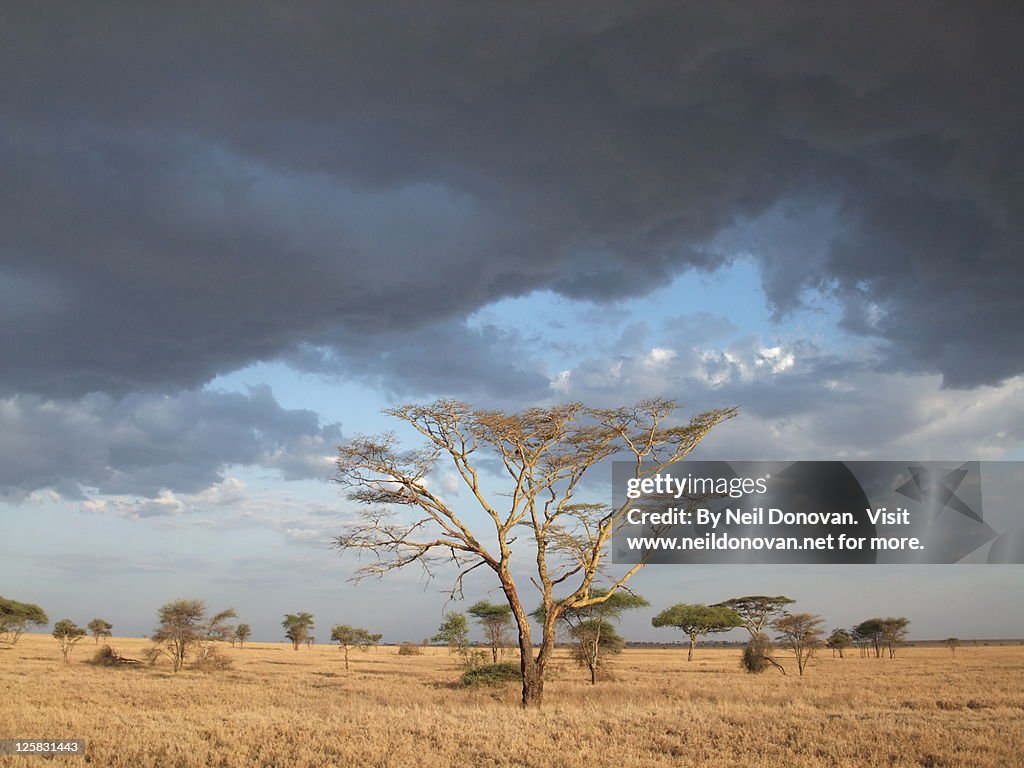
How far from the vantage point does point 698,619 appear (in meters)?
69.4

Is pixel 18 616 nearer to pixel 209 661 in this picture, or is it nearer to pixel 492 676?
pixel 209 661

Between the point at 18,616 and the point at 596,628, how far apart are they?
54.8 meters

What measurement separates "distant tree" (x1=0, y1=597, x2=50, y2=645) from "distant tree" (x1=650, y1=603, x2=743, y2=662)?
57714mm

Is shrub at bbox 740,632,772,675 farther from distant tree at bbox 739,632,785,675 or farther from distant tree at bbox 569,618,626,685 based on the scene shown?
distant tree at bbox 569,618,626,685

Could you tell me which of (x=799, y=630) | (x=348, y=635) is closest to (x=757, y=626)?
(x=799, y=630)

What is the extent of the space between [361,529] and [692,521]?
1252 centimetres

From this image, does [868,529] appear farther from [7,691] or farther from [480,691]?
Answer: [7,691]

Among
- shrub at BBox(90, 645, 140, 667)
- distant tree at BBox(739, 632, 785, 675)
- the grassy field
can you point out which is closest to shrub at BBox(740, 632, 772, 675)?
distant tree at BBox(739, 632, 785, 675)

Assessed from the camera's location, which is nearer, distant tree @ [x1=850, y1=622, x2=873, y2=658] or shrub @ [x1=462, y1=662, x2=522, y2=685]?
shrub @ [x1=462, y1=662, x2=522, y2=685]

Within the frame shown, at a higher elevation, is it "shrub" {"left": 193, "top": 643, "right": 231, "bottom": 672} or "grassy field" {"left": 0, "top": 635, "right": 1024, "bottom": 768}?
"grassy field" {"left": 0, "top": 635, "right": 1024, "bottom": 768}

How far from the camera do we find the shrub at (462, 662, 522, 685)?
109 ft

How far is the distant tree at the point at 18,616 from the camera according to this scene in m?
65.8

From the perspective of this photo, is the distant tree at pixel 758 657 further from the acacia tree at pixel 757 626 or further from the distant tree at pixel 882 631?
the distant tree at pixel 882 631

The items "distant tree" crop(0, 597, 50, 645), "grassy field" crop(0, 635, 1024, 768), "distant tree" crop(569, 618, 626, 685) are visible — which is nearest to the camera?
"grassy field" crop(0, 635, 1024, 768)
